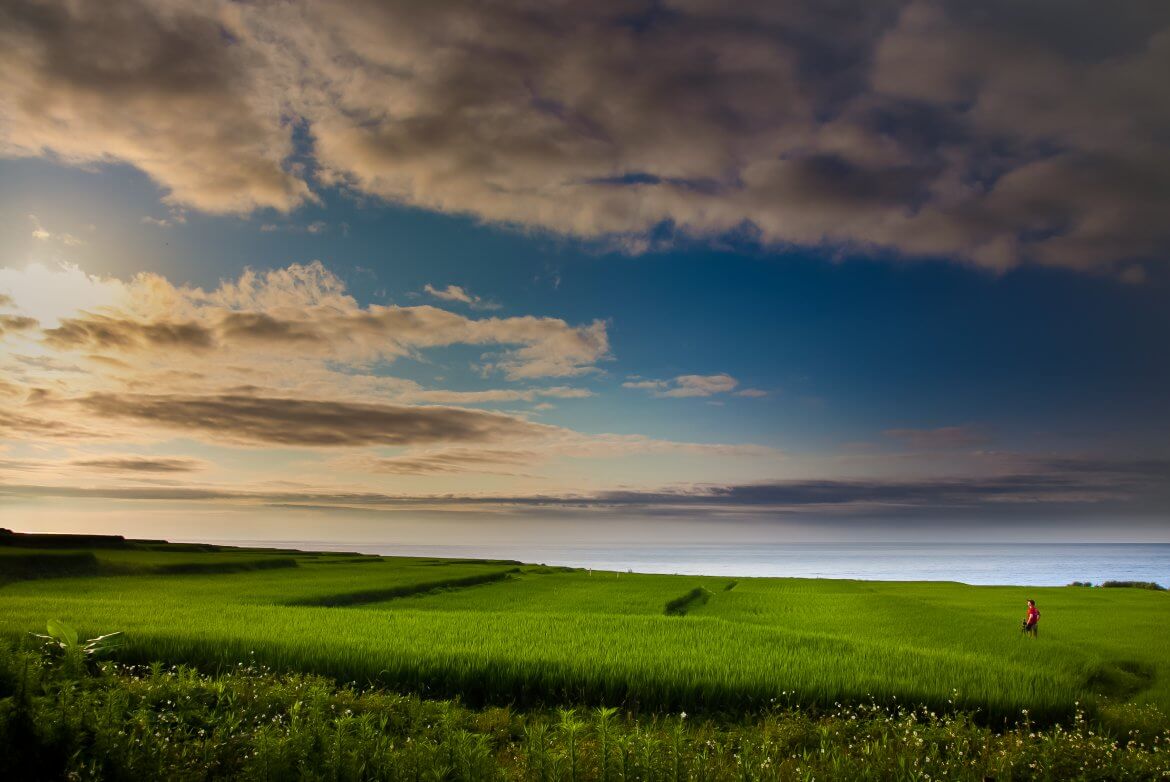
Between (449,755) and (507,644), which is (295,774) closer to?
(449,755)

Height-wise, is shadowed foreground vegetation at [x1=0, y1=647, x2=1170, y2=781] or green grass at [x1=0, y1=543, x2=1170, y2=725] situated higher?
shadowed foreground vegetation at [x1=0, y1=647, x2=1170, y2=781]

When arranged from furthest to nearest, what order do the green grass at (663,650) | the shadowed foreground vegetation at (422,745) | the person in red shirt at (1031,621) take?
the person in red shirt at (1031,621) < the green grass at (663,650) < the shadowed foreground vegetation at (422,745)

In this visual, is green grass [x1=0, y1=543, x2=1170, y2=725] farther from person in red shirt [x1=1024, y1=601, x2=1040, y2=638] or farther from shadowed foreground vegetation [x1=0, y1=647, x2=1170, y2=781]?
shadowed foreground vegetation [x1=0, y1=647, x2=1170, y2=781]

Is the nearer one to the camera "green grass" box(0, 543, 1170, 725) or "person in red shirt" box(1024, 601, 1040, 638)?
"green grass" box(0, 543, 1170, 725)

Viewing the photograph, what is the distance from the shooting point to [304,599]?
1118 inches

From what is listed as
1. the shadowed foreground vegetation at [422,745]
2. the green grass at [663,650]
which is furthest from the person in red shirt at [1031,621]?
the shadowed foreground vegetation at [422,745]

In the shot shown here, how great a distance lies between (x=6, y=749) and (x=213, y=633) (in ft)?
30.7

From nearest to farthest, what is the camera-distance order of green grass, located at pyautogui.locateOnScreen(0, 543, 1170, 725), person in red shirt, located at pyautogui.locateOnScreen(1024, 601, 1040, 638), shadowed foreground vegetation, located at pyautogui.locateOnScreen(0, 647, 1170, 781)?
shadowed foreground vegetation, located at pyautogui.locateOnScreen(0, 647, 1170, 781) → green grass, located at pyautogui.locateOnScreen(0, 543, 1170, 725) → person in red shirt, located at pyautogui.locateOnScreen(1024, 601, 1040, 638)

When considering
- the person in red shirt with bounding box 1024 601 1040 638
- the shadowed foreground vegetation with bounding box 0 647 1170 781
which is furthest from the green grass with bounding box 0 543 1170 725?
the shadowed foreground vegetation with bounding box 0 647 1170 781

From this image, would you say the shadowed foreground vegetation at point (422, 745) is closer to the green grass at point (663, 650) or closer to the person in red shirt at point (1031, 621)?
the green grass at point (663, 650)

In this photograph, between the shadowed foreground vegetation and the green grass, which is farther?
the green grass

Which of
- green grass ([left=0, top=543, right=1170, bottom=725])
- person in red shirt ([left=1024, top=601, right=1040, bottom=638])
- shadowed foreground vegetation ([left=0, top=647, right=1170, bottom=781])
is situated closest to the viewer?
shadowed foreground vegetation ([left=0, top=647, right=1170, bottom=781])

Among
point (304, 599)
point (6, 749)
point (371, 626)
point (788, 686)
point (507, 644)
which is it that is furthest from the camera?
point (304, 599)

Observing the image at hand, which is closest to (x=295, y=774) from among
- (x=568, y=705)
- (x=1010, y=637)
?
(x=568, y=705)
